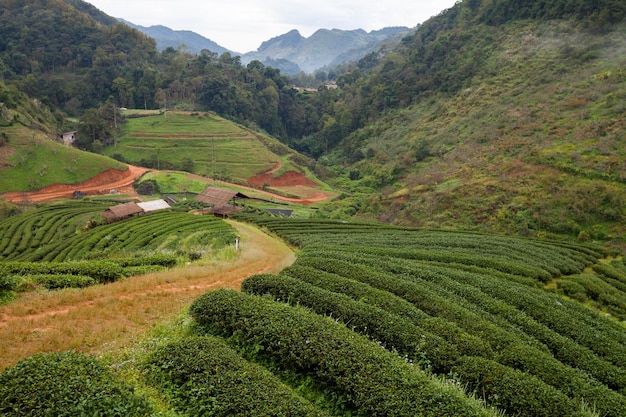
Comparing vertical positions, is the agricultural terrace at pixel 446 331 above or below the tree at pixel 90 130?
below

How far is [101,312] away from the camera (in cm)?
1166

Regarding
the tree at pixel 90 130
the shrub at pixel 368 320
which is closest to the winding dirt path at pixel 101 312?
the shrub at pixel 368 320

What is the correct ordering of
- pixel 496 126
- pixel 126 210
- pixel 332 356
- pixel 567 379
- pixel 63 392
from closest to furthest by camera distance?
pixel 63 392 < pixel 332 356 < pixel 567 379 < pixel 126 210 < pixel 496 126

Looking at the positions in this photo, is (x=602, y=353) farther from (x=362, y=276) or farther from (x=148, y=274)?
(x=148, y=274)

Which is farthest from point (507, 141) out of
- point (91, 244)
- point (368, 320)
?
point (91, 244)

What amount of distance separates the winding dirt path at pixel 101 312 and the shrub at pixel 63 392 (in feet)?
9.63

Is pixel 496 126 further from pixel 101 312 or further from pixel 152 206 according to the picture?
pixel 101 312

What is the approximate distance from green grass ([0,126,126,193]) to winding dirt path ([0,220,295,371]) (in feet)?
182

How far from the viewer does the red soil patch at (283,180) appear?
2911 inches

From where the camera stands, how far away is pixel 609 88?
1982 inches

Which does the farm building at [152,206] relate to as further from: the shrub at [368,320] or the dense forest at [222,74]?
the dense forest at [222,74]

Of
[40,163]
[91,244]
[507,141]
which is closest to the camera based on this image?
[91,244]

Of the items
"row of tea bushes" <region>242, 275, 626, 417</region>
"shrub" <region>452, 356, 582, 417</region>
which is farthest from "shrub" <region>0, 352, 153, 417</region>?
"shrub" <region>452, 356, 582, 417</region>

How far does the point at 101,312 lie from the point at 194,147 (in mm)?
73181
